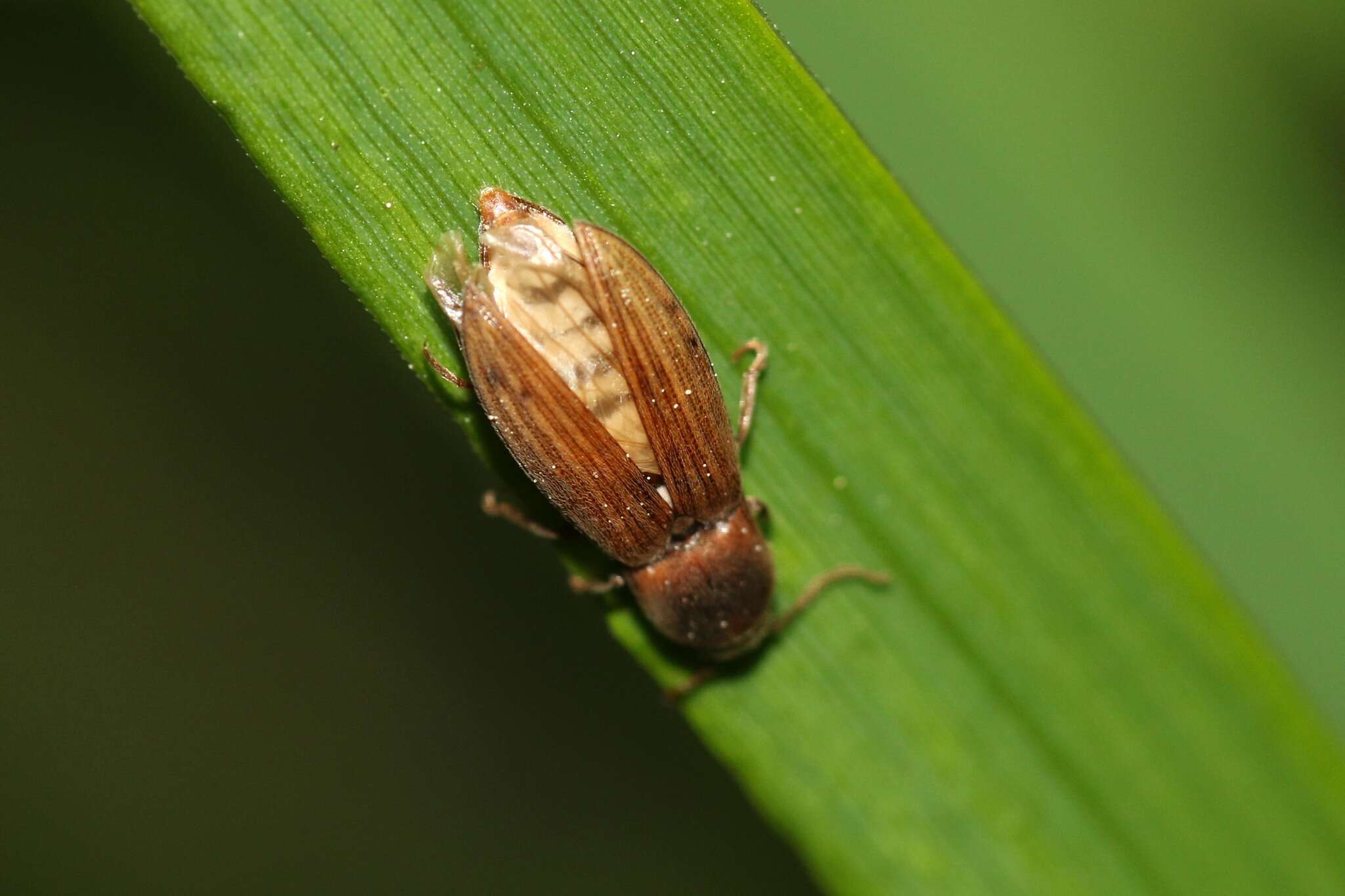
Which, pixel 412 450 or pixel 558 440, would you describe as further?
pixel 412 450

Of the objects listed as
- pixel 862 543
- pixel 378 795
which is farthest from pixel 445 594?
pixel 862 543

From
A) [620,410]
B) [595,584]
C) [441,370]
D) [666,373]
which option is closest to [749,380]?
[666,373]

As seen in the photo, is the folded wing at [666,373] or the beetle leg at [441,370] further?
the beetle leg at [441,370]

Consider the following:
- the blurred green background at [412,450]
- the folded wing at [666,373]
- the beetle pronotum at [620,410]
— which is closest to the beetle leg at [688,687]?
the beetle pronotum at [620,410]

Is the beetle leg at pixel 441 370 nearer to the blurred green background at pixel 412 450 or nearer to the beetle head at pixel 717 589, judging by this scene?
the beetle head at pixel 717 589

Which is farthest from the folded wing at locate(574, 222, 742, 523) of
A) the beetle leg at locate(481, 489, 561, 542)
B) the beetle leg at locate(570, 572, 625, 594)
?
the beetle leg at locate(481, 489, 561, 542)

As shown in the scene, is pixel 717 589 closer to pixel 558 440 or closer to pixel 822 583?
pixel 822 583

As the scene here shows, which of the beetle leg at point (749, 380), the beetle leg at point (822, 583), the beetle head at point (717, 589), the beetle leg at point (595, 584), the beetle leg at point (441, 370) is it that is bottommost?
the beetle leg at point (822, 583)
